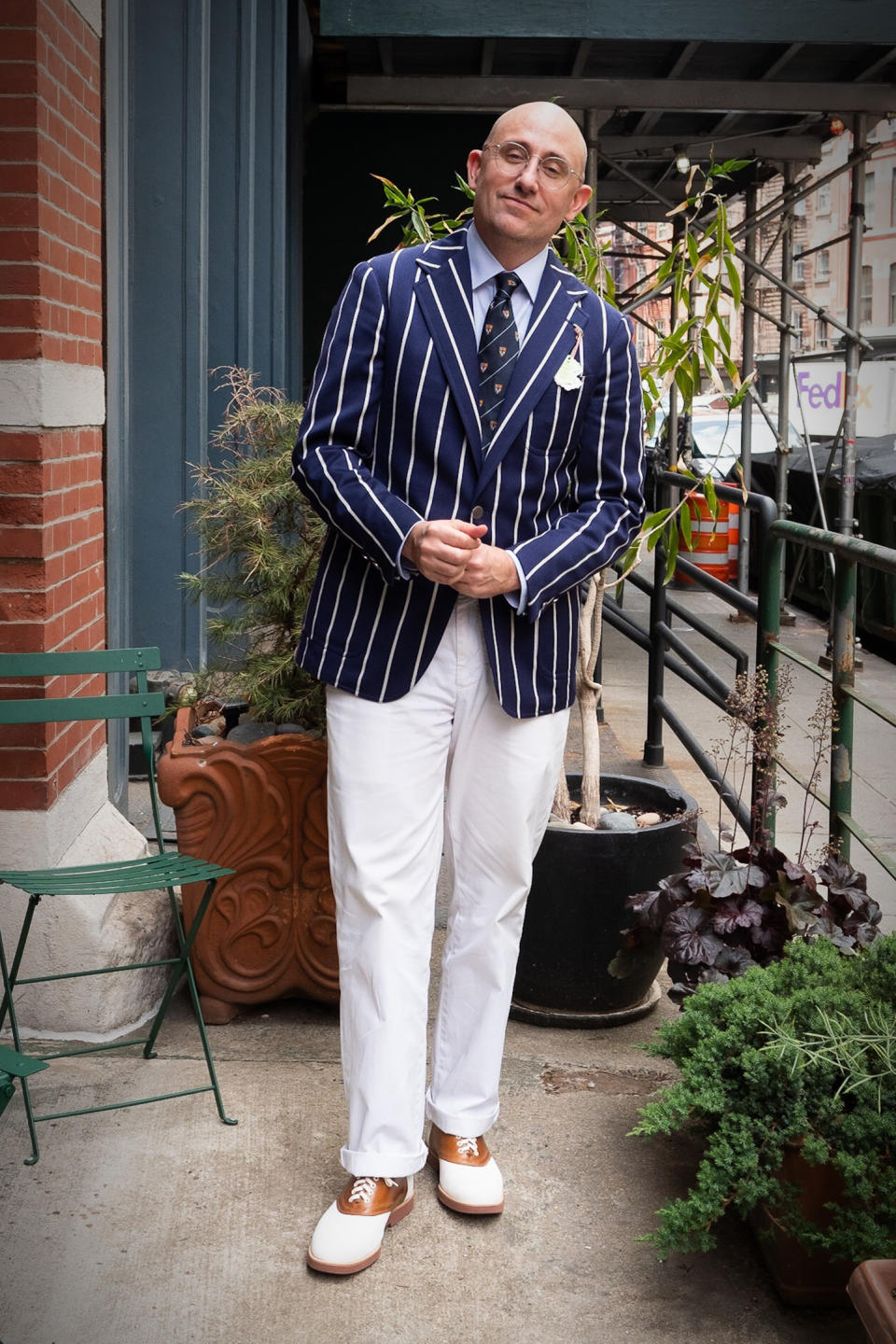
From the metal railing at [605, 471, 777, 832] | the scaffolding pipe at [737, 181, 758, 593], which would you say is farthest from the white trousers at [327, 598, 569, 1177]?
the scaffolding pipe at [737, 181, 758, 593]

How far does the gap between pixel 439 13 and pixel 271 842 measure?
4.97 m

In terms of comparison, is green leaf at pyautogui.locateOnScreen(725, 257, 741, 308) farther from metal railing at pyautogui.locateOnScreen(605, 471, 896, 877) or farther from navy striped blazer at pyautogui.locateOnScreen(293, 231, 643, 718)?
navy striped blazer at pyautogui.locateOnScreen(293, 231, 643, 718)

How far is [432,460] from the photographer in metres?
2.78

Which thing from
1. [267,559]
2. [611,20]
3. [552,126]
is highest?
[611,20]

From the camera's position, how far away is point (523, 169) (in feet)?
8.88

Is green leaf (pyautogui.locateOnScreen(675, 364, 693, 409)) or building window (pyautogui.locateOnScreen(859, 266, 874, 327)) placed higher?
building window (pyautogui.locateOnScreen(859, 266, 874, 327))

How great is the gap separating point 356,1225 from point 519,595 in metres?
Result: 1.25

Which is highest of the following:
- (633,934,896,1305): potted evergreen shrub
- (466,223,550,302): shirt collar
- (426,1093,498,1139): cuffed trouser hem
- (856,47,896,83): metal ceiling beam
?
(856,47,896,83): metal ceiling beam

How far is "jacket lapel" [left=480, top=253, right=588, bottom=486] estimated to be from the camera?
2.77m

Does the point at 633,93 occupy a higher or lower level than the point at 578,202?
higher

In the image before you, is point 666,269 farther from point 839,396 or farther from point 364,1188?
point 839,396

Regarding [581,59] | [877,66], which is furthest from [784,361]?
[581,59]

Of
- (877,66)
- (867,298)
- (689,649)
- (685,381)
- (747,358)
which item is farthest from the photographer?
(867,298)

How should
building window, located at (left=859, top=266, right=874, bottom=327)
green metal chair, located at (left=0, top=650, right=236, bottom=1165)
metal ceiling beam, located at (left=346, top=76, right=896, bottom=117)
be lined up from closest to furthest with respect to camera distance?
1. green metal chair, located at (left=0, top=650, right=236, bottom=1165)
2. metal ceiling beam, located at (left=346, top=76, right=896, bottom=117)
3. building window, located at (left=859, top=266, right=874, bottom=327)
